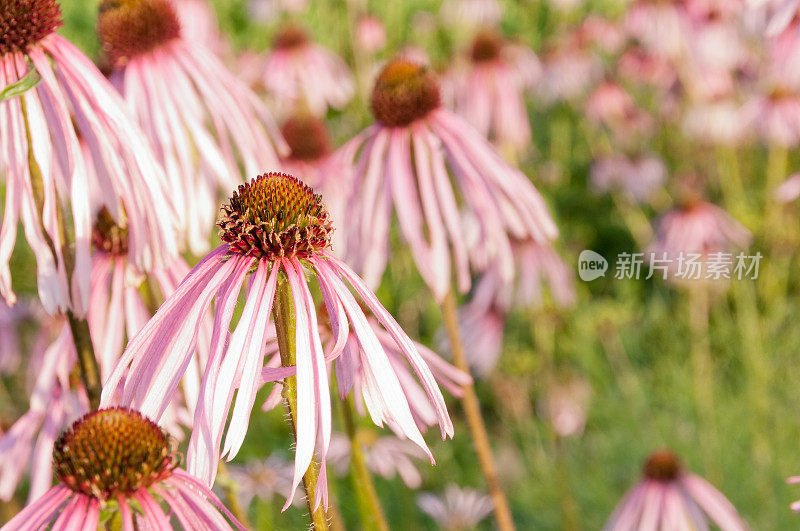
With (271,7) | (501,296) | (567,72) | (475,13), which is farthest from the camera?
(271,7)

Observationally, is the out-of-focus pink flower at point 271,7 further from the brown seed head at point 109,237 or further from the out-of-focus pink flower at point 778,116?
the brown seed head at point 109,237

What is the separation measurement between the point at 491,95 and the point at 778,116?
1.30 meters

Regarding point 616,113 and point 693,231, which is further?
point 616,113

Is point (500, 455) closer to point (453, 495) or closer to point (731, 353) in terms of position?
point (453, 495)

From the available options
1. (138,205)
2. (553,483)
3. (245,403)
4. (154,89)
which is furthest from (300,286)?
(553,483)

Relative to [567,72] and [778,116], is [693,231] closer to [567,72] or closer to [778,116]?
[778,116]

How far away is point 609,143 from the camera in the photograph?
5.48m

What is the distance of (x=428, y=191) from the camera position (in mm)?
1814

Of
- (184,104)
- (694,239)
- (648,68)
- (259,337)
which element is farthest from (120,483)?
(648,68)

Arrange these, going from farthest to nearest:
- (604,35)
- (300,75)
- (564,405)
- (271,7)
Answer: (271,7) → (604,35) → (300,75) → (564,405)

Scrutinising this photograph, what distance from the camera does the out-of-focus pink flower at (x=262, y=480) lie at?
2.51 meters

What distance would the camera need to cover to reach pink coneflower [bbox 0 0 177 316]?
3.83 ft

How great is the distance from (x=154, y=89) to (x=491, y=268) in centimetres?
171

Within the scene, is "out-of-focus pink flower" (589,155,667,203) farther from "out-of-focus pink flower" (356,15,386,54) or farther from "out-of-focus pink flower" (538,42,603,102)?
"out-of-focus pink flower" (356,15,386,54)
